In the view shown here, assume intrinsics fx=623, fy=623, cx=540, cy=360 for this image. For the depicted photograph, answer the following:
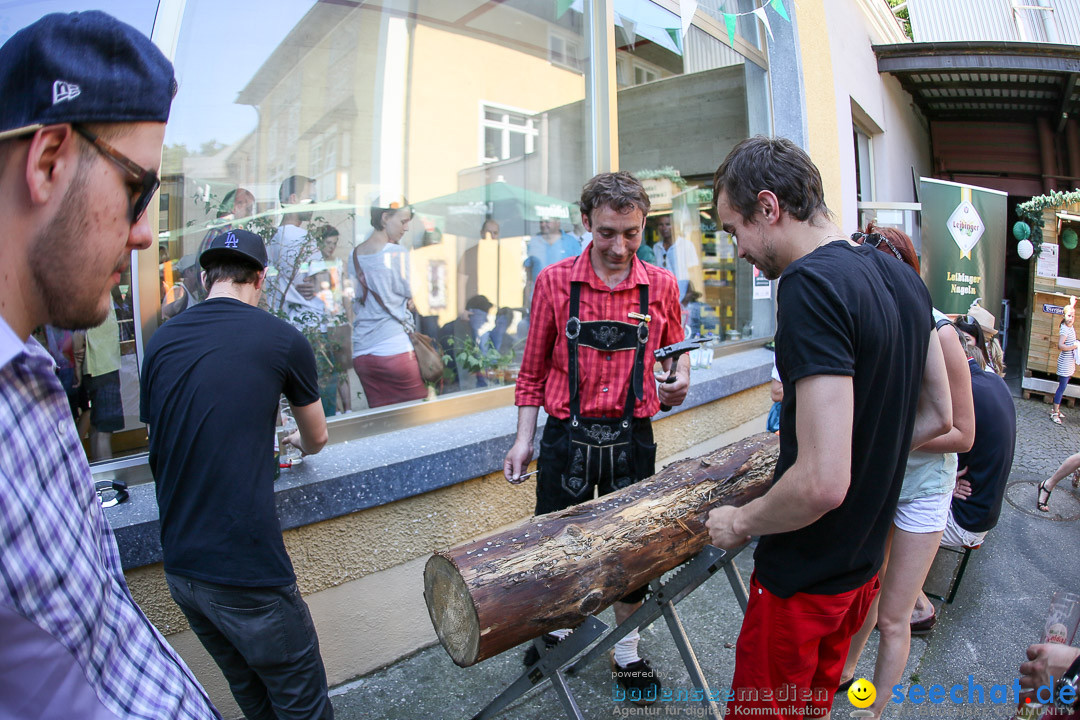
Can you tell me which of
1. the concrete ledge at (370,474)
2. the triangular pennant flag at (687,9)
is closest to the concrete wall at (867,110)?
the triangular pennant flag at (687,9)

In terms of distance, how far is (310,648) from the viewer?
1906 millimetres

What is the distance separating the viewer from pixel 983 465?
300 cm

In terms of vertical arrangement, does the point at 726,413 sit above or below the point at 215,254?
below

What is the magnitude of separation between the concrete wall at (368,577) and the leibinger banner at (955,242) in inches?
239

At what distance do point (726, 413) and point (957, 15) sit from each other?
880cm

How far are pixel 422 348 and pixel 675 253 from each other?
3.02 metres

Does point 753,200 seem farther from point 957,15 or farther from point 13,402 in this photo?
point 957,15

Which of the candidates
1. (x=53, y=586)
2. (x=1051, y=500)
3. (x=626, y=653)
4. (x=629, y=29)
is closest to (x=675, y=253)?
(x=629, y=29)

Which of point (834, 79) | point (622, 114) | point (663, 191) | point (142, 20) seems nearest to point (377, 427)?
point (142, 20)

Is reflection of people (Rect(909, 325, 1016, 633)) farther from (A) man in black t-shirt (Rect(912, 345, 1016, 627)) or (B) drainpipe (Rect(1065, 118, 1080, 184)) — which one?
(B) drainpipe (Rect(1065, 118, 1080, 184))

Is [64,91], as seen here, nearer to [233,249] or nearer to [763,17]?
[233,249]

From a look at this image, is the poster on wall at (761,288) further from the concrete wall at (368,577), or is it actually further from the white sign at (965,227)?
the concrete wall at (368,577)

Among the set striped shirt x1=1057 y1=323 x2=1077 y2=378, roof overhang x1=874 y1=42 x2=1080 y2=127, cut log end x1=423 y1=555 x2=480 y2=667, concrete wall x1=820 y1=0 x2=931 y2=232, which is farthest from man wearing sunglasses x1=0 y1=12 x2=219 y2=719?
roof overhang x1=874 y1=42 x2=1080 y2=127

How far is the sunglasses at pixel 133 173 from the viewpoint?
0.72 metres
